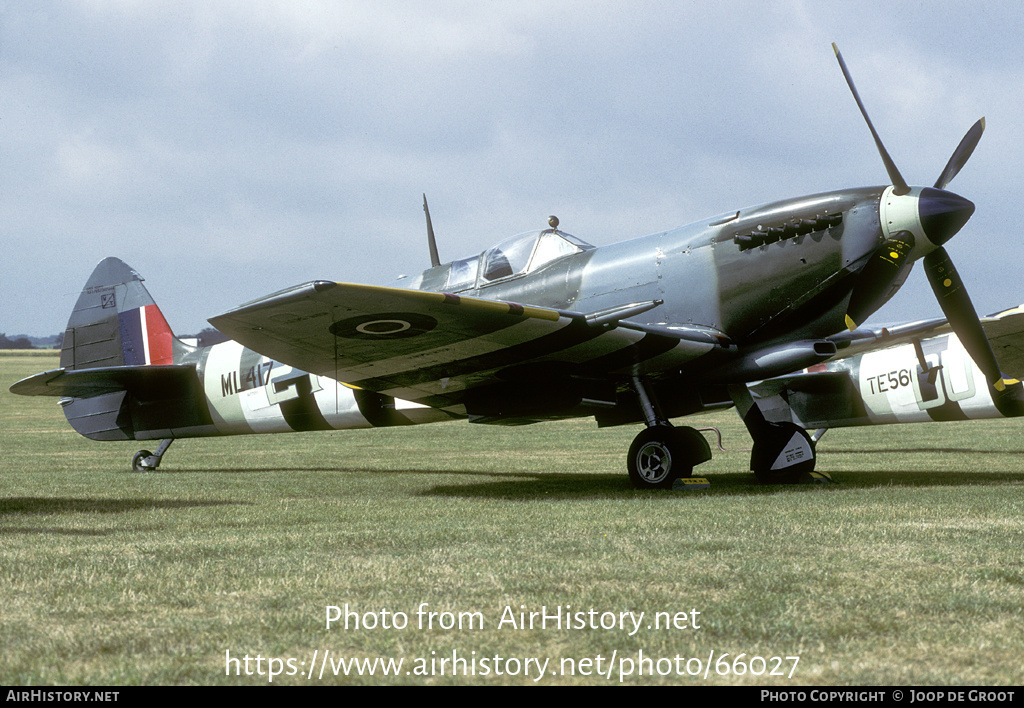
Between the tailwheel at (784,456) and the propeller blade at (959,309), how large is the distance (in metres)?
1.82

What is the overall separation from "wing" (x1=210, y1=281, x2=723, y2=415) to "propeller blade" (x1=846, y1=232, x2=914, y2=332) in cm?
121

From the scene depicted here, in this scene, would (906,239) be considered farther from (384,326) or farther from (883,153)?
(384,326)

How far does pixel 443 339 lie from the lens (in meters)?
7.35

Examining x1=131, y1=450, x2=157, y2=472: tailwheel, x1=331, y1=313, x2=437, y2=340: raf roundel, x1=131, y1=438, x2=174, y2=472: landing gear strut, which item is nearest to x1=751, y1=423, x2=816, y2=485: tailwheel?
x1=331, y1=313, x2=437, y2=340: raf roundel

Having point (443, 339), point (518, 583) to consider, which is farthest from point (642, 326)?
point (518, 583)

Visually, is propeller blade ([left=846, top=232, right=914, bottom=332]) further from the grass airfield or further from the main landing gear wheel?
the main landing gear wheel

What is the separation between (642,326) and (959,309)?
3.28m

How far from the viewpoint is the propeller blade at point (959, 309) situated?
8055 mm

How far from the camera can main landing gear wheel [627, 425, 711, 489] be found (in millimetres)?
7785
